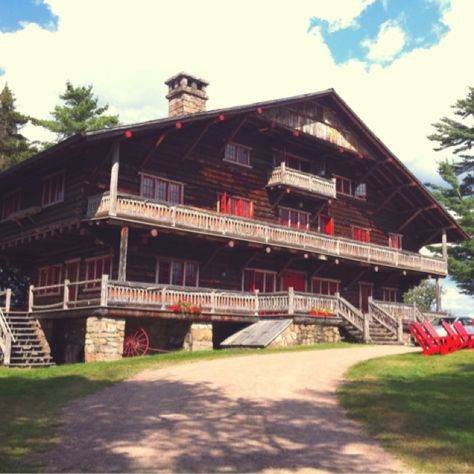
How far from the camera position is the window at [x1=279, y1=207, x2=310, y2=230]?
1285 inches

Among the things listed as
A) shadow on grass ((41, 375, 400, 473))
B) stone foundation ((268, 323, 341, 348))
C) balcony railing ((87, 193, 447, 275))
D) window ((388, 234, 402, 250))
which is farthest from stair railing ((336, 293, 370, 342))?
shadow on grass ((41, 375, 400, 473))

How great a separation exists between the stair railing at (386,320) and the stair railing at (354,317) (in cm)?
156

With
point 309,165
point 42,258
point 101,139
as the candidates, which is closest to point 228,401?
point 101,139

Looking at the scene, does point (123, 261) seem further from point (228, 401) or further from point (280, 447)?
point (280, 447)

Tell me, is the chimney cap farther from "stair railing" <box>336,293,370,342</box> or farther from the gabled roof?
"stair railing" <box>336,293,370,342</box>

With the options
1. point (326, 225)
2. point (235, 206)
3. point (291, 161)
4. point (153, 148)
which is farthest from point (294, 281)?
point (153, 148)

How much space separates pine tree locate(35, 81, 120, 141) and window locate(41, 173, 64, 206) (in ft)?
90.2

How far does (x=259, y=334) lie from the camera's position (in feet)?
80.8

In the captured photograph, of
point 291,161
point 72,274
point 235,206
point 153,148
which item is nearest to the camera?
point 153,148

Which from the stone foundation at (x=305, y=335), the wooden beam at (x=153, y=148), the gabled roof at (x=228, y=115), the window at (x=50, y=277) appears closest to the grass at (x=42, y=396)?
the stone foundation at (x=305, y=335)

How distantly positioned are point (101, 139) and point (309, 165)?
14.6 meters

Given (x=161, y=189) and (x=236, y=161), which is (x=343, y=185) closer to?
(x=236, y=161)

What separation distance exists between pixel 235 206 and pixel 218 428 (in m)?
21.5

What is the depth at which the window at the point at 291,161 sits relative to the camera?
108 ft
